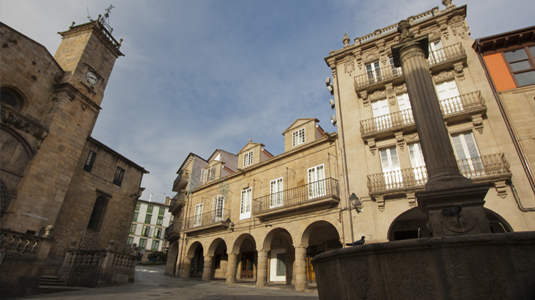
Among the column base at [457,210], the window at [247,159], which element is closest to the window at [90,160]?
the window at [247,159]

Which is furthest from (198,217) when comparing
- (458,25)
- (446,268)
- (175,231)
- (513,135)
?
(446,268)

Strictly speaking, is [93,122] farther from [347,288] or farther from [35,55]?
[347,288]

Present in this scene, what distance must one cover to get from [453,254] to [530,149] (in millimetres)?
11408

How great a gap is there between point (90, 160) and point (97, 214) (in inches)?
157

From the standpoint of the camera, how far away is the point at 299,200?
16547mm

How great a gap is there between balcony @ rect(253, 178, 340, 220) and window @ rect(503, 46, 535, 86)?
9.82 m

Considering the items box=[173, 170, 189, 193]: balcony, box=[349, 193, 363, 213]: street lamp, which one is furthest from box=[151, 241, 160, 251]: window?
box=[349, 193, 363, 213]: street lamp

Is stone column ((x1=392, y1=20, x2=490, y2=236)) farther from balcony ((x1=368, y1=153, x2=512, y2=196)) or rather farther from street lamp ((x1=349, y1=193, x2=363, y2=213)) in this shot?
street lamp ((x1=349, y1=193, x2=363, y2=213))

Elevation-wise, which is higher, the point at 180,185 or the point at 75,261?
the point at 180,185

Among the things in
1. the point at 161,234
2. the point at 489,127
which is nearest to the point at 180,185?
the point at 489,127

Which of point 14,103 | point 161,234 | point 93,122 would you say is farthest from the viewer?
point 161,234

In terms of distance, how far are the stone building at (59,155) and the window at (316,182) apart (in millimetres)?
12167

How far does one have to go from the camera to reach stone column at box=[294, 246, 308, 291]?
14094 millimetres

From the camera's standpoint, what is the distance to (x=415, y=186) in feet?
39.7
